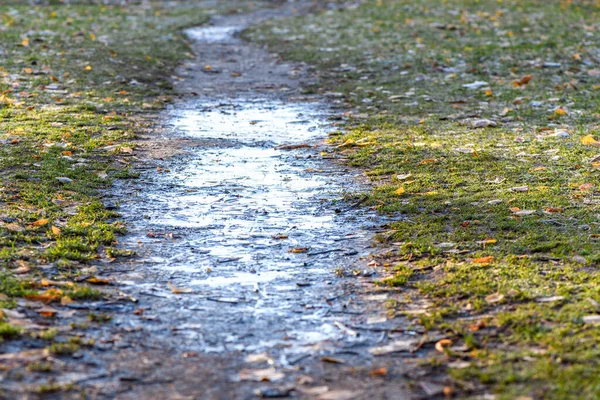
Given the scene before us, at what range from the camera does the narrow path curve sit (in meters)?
3.16

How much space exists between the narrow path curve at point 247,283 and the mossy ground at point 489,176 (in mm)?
285

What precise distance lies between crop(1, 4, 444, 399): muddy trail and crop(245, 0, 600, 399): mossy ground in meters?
0.25

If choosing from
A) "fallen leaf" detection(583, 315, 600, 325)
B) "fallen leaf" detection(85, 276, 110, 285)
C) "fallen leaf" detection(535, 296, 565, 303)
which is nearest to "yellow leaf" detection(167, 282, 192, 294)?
"fallen leaf" detection(85, 276, 110, 285)

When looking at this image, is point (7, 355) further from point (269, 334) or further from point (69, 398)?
point (269, 334)

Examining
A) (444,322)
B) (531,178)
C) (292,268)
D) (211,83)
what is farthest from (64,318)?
(211,83)

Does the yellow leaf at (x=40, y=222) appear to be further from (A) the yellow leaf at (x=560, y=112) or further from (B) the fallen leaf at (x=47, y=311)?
(A) the yellow leaf at (x=560, y=112)

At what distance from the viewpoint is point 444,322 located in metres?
3.58

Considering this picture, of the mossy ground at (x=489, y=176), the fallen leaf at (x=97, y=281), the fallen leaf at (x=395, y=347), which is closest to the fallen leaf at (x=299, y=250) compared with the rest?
Answer: the mossy ground at (x=489, y=176)

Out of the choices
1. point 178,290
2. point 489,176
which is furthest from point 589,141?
point 178,290

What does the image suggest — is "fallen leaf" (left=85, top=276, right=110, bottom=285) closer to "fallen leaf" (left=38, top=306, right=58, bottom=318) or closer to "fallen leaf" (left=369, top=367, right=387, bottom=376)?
"fallen leaf" (left=38, top=306, right=58, bottom=318)

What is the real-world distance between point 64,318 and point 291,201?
7.01 feet

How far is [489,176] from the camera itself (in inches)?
227

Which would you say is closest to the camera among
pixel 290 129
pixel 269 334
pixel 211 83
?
pixel 269 334

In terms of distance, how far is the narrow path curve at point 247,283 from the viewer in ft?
10.4
